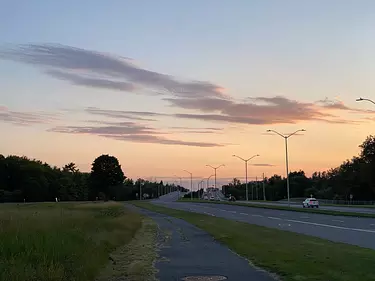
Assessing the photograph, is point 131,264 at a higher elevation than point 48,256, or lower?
lower

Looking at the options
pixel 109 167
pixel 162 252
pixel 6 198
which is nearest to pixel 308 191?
pixel 109 167

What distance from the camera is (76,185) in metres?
157

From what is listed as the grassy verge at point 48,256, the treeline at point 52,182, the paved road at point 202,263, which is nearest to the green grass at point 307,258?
the paved road at point 202,263

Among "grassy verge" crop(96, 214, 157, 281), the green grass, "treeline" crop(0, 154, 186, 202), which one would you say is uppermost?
"treeline" crop(0, 154, 186, 202)

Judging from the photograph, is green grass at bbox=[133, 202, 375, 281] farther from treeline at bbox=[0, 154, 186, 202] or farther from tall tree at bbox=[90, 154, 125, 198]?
tall tree at bbox=[90, 154, 125, 198]

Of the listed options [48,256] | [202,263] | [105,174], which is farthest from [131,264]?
[105,174]

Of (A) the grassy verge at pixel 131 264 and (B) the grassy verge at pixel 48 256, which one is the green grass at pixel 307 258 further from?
(B) the grassy verge at pixel 48 256

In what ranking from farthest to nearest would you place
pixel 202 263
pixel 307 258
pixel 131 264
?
pixel 307 258
pixel 202 263
pixel 131 264

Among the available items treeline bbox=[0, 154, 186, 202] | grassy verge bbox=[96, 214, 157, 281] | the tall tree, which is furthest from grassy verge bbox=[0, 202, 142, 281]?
the tall tree

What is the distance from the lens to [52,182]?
141250 mm

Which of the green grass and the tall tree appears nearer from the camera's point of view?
the green grass

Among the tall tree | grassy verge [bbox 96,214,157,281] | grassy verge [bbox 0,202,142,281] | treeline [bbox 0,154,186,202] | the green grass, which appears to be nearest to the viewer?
grassy verge [bbox 0,202,142,281]

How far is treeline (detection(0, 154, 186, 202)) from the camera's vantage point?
5017 inches

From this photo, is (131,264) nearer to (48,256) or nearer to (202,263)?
(202,263)
